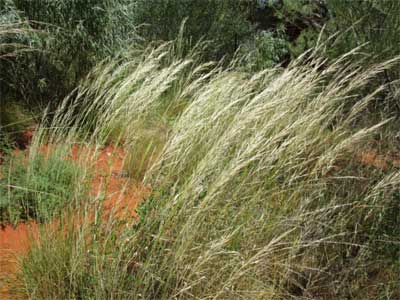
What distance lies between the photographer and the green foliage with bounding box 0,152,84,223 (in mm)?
2982

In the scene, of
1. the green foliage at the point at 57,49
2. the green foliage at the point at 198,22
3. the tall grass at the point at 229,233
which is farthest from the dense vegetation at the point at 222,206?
the green foliage at the point at 198,22

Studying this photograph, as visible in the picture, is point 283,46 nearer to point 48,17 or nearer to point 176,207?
point 48,17

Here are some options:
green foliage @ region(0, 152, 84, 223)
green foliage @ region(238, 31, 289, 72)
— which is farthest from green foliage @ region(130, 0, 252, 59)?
green foliage @ region(0, 152, 84, 223)

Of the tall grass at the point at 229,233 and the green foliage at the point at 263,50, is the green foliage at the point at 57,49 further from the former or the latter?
the tall grass at the point at 229,233

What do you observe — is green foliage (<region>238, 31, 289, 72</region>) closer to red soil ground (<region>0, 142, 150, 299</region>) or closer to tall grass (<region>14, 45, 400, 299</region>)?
tall grass (<region>14, 45, 400, 299</region>)

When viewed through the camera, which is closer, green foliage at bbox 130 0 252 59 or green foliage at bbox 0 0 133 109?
green foliage at bbox 0 0 133 109

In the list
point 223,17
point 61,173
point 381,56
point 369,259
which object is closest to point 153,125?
point 61,173

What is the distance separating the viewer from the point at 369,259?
123 inches

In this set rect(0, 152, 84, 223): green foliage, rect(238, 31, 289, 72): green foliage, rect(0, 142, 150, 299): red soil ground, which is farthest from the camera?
rect(238, 31, 289, 72): green foliage

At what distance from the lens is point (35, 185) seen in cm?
304

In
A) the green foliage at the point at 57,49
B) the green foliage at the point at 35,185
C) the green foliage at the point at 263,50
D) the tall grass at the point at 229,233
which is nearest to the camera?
the tall grass at the point at 229,233

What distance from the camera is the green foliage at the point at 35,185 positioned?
2982 mm

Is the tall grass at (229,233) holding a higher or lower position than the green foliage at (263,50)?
higher

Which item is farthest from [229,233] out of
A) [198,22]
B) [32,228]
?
[198,22]
